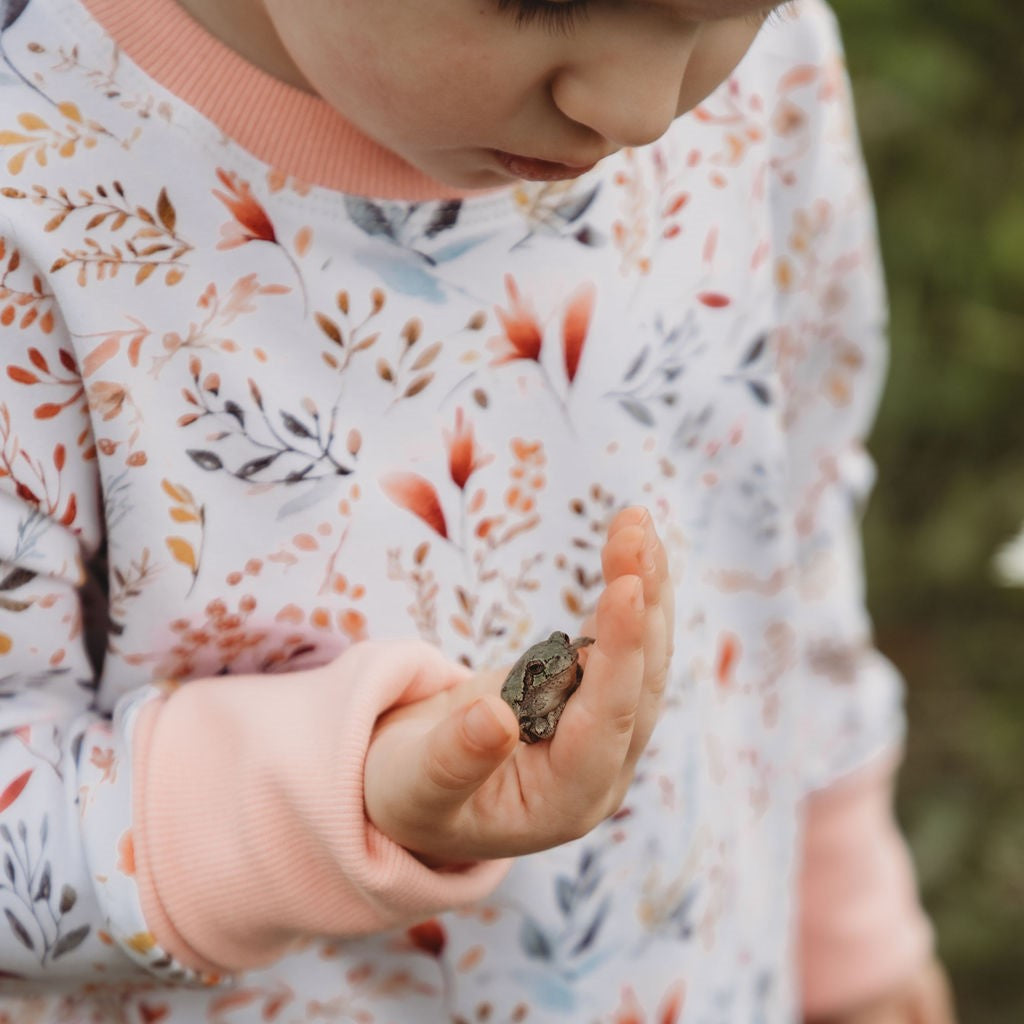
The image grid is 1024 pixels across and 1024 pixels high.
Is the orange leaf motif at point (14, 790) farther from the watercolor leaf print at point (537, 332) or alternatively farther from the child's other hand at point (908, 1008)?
the child's other hand at point (908, 1008)

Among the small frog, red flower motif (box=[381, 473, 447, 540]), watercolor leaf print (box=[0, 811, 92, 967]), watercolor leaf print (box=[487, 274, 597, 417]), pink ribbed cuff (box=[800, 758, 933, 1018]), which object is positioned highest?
watercolor leaf print (box=[487, 274, 597, 417])

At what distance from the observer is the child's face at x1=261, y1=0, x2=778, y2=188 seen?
1.64 ft

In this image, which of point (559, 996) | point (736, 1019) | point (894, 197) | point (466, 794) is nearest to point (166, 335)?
point (466, 794)

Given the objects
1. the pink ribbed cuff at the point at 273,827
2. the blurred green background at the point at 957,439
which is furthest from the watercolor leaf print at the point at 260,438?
the blurred green background at the point at 957,439

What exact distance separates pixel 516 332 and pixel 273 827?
0.29 m

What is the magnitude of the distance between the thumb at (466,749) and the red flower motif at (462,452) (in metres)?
0.20

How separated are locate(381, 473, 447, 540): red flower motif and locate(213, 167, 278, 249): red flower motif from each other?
0.14m

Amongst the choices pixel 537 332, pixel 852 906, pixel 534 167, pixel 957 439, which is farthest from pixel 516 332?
pixel 957 439

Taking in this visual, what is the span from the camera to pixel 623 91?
20.3 inches

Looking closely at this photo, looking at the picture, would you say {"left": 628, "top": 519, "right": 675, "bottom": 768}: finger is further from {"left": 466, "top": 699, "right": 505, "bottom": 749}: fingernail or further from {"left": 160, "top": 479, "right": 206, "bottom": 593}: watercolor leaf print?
{"left": 160, "top": 479, "right": 206, "bottom": 593}: watercolor leaf print

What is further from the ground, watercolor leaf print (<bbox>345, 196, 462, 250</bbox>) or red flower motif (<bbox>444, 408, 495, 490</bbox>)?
watercolor leaf print (<bbox>345, 196, 462, 250</bbox>)

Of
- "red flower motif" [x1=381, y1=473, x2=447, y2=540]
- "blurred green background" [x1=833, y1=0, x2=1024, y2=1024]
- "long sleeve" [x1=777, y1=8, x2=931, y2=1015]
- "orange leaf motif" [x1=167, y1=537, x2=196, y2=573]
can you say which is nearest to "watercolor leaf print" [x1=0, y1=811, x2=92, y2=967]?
"orange leaf motif" [x1=167, y1=537, x2=196, y2=573]

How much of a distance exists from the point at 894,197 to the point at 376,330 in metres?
1.18

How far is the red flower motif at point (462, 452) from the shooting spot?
26.7 inches
